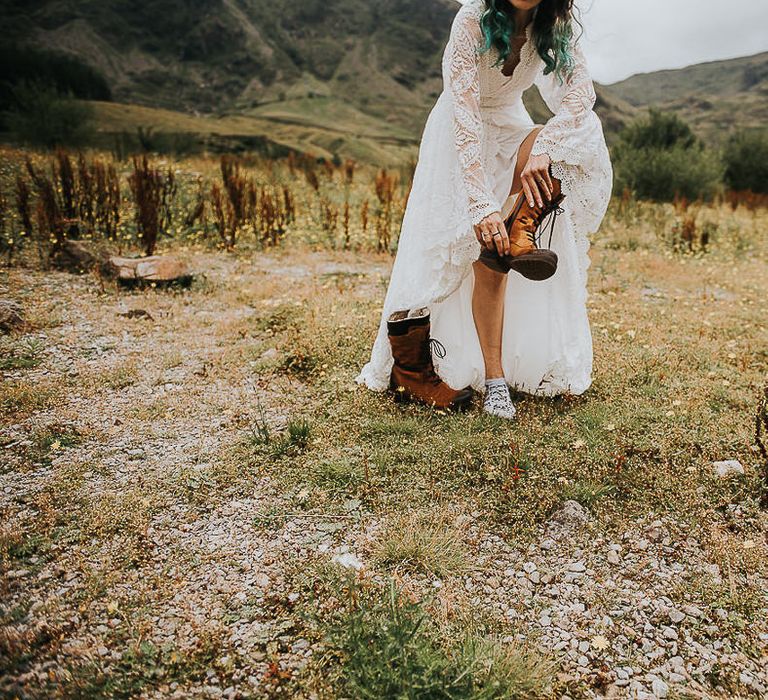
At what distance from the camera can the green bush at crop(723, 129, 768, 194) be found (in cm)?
2152

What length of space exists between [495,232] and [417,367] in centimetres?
89

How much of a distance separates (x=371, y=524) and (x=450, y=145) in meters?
2.01

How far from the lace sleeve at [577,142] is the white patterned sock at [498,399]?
106 cm

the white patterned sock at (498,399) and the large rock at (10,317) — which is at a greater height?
the large rock at (10,317)

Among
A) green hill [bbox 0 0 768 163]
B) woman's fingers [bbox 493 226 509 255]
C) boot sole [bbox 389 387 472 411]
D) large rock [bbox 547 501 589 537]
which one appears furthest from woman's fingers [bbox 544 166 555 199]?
green hill [bbox 0 0 768 163]

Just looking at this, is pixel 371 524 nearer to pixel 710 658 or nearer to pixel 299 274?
pixel 710 658

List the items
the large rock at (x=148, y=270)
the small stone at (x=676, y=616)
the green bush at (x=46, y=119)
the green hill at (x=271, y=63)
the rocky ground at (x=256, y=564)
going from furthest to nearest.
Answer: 1. the green hill at (x=271, y=63)
2. the green bush at (x=46, y=119)
3. the large rock at (x=148, y=270)
4. the small stone at (x=676, y=616)
5. the rocky ground at (x=256, y=564)

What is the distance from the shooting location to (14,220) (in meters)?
6.31

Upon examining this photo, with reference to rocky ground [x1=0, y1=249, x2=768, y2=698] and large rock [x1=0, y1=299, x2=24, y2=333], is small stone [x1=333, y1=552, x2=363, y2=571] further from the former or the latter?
large rock [x1=0, y1=299, x2=24, y2=333]

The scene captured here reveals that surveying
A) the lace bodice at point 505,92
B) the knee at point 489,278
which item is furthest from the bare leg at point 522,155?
the knee at point 489,278

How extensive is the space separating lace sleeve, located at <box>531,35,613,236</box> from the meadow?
1204mm

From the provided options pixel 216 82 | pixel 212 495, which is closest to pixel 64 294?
pixel 212 495

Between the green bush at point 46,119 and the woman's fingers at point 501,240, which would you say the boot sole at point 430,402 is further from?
the green bush at point 46,119

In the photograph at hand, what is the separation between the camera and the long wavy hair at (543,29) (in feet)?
8.21
